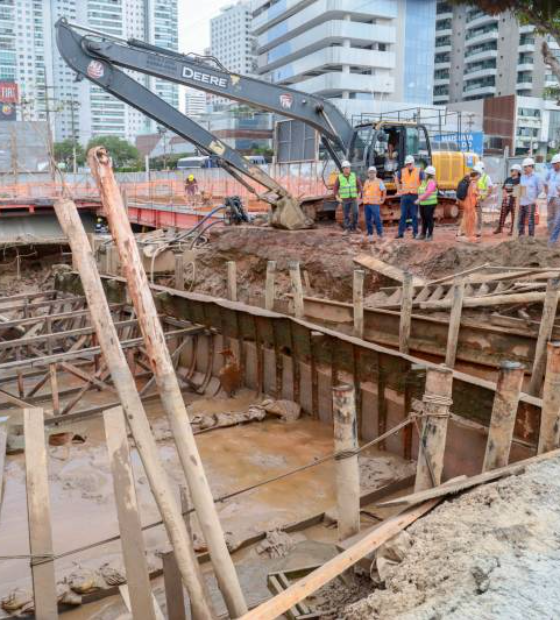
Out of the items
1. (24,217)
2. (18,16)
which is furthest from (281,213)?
(18,16)

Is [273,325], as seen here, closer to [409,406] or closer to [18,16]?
[409,406]

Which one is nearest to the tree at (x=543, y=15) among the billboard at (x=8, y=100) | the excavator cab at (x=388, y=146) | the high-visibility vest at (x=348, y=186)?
the excavator cab at (x=388, y=146)

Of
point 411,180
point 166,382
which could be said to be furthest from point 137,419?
point 411,180

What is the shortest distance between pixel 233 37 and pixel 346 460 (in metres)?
161

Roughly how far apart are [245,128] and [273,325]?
2457 inches

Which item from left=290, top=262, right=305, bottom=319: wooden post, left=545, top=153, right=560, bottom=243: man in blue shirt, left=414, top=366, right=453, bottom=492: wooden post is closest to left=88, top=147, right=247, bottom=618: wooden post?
left=414, top=366, right=453, bottom=492: wooden post

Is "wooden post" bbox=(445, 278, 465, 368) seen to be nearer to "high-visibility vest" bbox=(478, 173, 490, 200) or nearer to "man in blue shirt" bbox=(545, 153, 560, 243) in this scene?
"man in blue shirt" bbox=(545, 153, 560, 243)

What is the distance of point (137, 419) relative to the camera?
3539 millimetres

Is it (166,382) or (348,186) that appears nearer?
(166,382)

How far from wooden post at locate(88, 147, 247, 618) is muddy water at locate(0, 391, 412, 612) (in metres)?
3.01

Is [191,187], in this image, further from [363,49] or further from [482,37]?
[482,37]

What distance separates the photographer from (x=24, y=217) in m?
26.2

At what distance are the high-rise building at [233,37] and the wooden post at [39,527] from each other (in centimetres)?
14846

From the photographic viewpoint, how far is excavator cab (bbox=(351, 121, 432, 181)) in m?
16.1
